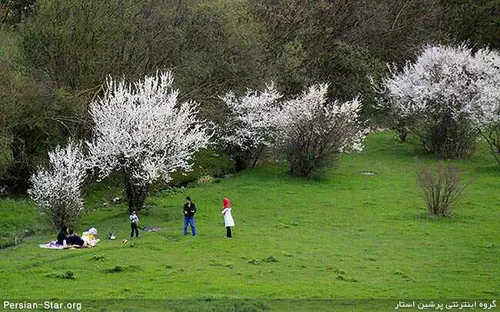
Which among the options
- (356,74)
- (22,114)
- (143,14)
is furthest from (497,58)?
(22,114)

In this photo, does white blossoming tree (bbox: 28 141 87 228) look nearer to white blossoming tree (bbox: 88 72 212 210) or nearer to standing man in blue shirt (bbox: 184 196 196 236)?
white blossoming tree (bbox: 88 72 212 210)

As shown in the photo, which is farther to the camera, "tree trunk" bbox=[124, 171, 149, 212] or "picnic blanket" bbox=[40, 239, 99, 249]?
"tree trunk" bbox=[124, 171, 149, 212]

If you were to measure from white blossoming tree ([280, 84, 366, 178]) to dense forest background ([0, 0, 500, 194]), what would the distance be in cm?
536

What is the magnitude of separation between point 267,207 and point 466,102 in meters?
20.3

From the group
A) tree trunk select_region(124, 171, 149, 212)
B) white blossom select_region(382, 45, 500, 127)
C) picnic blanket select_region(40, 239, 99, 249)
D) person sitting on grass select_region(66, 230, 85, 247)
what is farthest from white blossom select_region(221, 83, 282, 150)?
person sitting on grass select_region(66, 230, 85, 247)

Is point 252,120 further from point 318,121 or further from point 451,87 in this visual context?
point 451,87

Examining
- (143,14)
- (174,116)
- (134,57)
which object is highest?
(143,14)

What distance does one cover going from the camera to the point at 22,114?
145 feet

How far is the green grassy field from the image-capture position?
78.6ft

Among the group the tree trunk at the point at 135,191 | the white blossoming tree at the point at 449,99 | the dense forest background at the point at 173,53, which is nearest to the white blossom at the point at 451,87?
the white blossoming tree at the point at 449,99

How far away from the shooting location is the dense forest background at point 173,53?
149 feet

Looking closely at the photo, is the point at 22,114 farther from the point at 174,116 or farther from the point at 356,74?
the point at 356,74

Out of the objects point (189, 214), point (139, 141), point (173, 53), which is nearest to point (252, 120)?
point (173, 53)

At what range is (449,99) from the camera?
55781mm
